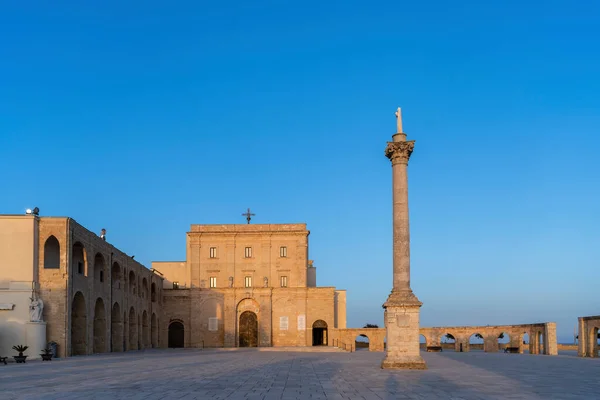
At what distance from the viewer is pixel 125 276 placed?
48188 millimetres

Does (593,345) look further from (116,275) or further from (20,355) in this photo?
(116,275)

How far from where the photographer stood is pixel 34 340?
3228cm

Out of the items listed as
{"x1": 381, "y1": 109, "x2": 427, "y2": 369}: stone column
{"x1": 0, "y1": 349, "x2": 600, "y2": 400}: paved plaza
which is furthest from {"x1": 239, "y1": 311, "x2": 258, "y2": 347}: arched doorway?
{"x1": 0, "y1": 349, "x2": 600, "y2": 400}: paved plaza

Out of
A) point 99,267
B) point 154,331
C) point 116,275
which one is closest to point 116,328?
point 116,275

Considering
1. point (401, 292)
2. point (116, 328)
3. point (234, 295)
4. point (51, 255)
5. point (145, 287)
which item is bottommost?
point (116, 328)

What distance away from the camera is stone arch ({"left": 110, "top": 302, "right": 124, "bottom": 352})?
44875 millimetres

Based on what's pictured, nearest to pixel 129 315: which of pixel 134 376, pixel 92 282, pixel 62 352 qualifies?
pixel 92 282

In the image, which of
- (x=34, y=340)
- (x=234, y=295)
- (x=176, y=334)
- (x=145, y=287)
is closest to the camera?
(x=34, y=340)

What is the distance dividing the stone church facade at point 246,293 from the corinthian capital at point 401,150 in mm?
36748

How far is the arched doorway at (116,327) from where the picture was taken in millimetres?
44875

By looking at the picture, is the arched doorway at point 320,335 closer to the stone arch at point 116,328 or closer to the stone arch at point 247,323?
the stone arch at point 247,323

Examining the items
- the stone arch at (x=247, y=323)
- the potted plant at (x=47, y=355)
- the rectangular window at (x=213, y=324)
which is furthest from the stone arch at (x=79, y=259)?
the stone arch at (x=247, y=323)

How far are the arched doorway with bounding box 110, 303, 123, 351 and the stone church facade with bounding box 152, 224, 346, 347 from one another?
1575 cm

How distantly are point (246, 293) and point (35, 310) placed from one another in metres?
A: 30.0
